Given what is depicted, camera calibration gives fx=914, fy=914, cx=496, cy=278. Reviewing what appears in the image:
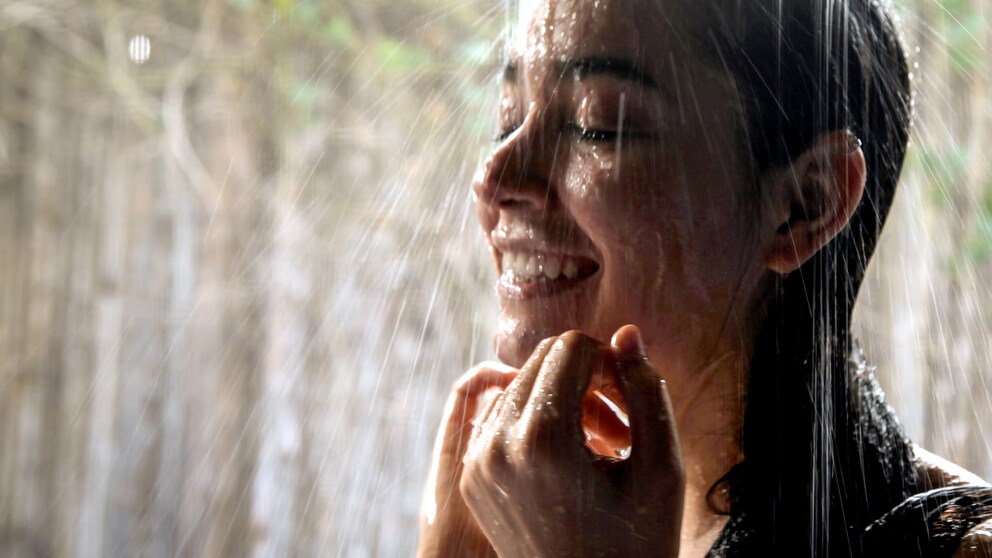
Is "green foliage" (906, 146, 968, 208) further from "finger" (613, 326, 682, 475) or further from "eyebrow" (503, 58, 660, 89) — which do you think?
"finger" (613, 326, 682, 475)

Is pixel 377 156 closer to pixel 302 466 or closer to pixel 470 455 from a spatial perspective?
pixel 302 466

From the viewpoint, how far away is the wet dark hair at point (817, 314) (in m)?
0.69

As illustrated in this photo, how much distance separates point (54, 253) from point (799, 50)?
1.83 metres

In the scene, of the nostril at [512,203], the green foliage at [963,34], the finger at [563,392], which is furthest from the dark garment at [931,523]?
the green foliage at [963,34]

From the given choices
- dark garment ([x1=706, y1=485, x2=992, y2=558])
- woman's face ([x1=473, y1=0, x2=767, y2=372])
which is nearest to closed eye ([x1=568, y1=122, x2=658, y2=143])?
woman's face ([x1=473, y1=0, x2=767, y2=372])

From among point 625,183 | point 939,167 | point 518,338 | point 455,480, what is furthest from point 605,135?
point 939,167

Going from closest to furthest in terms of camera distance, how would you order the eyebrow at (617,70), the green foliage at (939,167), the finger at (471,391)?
1. the eyebrow at (617,70)
2. the finger at (471,391)
3. the green foliage at (939,167)

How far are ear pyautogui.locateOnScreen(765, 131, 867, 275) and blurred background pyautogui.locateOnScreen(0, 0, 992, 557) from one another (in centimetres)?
100

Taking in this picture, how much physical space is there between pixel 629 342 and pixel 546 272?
5.1 inches

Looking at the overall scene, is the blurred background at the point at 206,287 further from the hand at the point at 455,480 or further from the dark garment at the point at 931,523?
the dark garment at the point at 931,523

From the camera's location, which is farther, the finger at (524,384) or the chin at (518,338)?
the chin at (518,338)

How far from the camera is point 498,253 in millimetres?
751

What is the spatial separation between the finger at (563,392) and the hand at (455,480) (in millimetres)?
177

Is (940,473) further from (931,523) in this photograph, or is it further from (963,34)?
(963,34)
